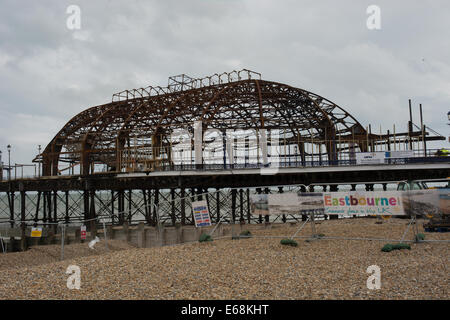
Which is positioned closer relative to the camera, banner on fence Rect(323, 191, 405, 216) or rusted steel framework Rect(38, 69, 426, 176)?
banner on fence Rect(323, 191, 405, 216)

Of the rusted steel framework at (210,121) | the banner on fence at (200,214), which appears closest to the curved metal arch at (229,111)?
the rusted steel framework at (210,121)

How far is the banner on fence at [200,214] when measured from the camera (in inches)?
637

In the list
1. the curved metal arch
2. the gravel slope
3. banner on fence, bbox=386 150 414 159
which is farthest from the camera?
the curved metal arch

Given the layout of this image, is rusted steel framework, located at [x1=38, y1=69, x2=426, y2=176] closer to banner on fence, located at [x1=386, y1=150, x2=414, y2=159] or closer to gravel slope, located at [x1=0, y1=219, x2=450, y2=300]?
banner on fence, located at [x1=386, y1=150, x2=414, y2=159]

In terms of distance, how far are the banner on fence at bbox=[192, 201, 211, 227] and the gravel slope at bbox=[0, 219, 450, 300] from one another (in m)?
2.22

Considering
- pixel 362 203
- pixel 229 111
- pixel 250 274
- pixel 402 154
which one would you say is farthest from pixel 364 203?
pixel 229 111

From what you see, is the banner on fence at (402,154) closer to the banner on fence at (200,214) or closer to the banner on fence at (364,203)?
the banner on fence at (364,203)

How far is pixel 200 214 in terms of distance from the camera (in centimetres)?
1622

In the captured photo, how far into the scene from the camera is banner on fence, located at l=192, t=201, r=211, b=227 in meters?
16.2

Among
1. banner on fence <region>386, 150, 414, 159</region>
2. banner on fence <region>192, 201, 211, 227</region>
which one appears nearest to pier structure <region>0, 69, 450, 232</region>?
banner on fence <region>386, 150, 414, 159</region>

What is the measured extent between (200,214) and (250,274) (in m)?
6.83

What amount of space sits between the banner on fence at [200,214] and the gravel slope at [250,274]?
87.6 inches

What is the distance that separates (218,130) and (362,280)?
89.7 feet
